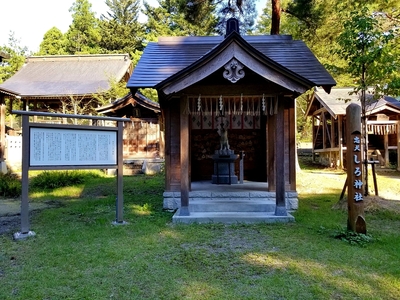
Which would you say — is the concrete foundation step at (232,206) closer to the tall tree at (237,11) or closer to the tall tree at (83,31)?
the tall tree at (237,11)

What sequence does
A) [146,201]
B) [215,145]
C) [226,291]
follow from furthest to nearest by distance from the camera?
[215,145] → [146,201] → [226,291]

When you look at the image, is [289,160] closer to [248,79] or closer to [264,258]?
[248,79]

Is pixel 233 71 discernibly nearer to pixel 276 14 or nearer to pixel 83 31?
pixel 276 14

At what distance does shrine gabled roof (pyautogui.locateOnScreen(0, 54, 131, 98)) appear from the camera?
18125mm

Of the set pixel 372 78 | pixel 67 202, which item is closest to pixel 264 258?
pixel 372 78

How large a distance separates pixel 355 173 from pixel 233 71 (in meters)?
2.58

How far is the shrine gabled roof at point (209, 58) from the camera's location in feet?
17.7

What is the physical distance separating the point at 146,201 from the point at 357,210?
5172 mm

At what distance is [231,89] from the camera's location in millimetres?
5922

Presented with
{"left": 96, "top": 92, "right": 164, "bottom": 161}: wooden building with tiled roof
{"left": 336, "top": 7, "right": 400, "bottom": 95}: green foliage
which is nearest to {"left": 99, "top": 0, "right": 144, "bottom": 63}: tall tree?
{"left": 96, "top": 92, "right": 164, "bottom": 161}: wooden building with tiled roof

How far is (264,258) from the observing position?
403 cm

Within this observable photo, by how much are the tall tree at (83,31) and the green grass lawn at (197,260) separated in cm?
2933

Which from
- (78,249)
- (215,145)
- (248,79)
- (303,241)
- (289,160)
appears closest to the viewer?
(78,249)

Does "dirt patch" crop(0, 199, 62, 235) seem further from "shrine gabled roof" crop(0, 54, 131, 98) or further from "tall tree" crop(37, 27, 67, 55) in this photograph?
→ "tall tree" crop(37, 27, 67, 55)
